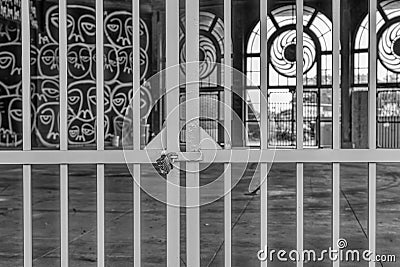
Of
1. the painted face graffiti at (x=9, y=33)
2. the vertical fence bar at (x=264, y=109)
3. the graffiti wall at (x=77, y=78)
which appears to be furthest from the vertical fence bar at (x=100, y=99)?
the graffiti wall at (x=77, y=78)

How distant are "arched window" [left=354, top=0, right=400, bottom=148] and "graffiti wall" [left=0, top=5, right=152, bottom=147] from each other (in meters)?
6.46

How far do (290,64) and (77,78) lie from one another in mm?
6296

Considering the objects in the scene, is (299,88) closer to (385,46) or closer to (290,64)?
(290,64)

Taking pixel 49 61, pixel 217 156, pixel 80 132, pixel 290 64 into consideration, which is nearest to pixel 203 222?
pixel 217 156

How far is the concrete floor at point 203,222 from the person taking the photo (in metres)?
4.94

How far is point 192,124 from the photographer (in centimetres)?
256

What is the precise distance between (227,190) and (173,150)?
29 centimetres

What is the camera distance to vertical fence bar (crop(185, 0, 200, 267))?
2545 millimetres

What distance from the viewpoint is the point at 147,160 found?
2582 mm

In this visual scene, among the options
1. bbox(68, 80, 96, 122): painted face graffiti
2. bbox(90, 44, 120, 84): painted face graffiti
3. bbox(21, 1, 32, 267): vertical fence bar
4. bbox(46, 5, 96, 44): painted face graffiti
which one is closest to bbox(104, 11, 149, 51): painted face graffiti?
bbox(90, 44, 120, 84): painted face graffiti

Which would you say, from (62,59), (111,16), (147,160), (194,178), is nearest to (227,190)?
(194,178)

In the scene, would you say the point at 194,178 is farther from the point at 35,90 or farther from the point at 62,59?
the point at 35,90

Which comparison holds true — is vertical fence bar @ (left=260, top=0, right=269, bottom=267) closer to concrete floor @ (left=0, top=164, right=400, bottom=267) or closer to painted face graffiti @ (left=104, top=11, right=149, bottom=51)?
concrete floor @ (left=0, top=164, right=400, bottom=267)

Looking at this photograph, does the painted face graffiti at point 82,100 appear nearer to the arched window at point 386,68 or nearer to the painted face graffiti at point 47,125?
the painted face graffiti at point 47,125
